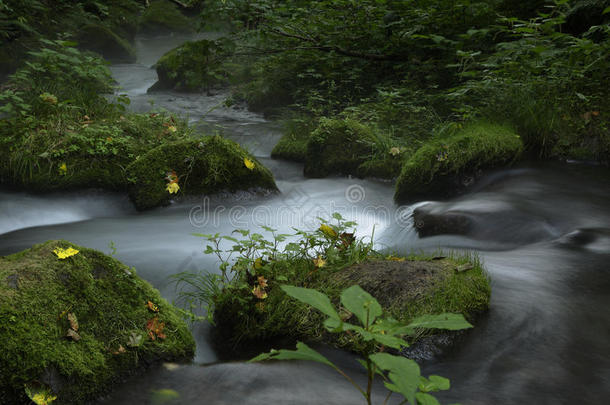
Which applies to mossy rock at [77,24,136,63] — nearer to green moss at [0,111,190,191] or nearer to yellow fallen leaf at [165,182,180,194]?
green moss at [0,111,190,191]

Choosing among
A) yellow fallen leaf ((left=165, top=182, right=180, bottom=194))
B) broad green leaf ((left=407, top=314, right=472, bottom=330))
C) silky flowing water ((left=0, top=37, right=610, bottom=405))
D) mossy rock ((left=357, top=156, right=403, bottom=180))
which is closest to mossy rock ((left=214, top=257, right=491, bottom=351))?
silky flowing water ((left=0, top=37, right=610, bottom=405))

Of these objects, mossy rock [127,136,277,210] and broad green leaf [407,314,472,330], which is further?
mossy rock [127,136,277,210]

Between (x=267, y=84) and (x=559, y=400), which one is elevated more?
(x=267, y=84)

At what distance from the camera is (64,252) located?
2236 millimetres

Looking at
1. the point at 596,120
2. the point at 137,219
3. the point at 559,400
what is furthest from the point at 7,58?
the point at 559,400

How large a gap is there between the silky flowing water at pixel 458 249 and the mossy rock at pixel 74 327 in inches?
5.0

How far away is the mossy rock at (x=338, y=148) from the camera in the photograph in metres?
6.92

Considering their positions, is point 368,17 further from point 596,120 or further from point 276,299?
point 276,299

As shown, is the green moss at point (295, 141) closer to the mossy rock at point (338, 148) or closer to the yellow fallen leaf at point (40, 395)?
the mossy rock at point (338, 148)

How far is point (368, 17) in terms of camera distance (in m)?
8.18

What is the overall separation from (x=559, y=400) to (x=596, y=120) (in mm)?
4857

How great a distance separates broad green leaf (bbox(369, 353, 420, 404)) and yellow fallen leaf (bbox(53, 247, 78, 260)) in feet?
5.93

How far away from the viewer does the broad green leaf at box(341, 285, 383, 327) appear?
1083mm

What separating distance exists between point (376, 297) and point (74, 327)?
153 cm
